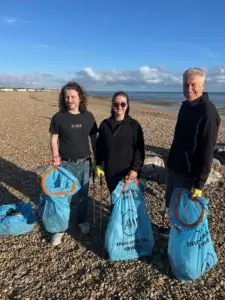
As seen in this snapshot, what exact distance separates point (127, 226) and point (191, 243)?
2.59ft

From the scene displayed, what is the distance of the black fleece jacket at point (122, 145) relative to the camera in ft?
12.2

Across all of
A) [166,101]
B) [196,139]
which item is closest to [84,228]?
[196,139]

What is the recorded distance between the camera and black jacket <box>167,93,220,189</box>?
10.5 ft

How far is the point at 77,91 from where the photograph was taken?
3.96 m

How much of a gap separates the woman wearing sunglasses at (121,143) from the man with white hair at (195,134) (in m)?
0.47

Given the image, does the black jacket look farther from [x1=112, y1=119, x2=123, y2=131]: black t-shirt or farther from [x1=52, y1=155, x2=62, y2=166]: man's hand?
[x1=52, y1=155, x2=62, y2=166]: man's hand

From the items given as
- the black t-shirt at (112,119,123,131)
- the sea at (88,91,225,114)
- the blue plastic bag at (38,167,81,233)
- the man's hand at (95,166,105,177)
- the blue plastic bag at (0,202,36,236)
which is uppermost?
the black t-shirt at (112,119,123,131)

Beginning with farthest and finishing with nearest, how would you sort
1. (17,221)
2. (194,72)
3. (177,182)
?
(17,221), (177,182), (194,72)

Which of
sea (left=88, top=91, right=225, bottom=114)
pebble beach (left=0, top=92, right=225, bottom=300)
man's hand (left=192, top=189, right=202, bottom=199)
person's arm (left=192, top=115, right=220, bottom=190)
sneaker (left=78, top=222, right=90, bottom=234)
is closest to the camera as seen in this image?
person's arm (left=192, top=115, right=220, bottom=190)

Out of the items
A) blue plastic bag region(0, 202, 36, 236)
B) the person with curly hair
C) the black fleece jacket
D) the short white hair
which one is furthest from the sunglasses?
blue plastic bag region(0, 202, 36, 236)

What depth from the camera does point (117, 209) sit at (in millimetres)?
3736

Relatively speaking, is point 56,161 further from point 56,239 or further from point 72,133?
point 56,239

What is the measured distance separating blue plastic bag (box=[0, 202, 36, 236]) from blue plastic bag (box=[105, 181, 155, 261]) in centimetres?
127

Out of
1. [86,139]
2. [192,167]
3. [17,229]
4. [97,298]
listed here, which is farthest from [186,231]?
[17,229]
